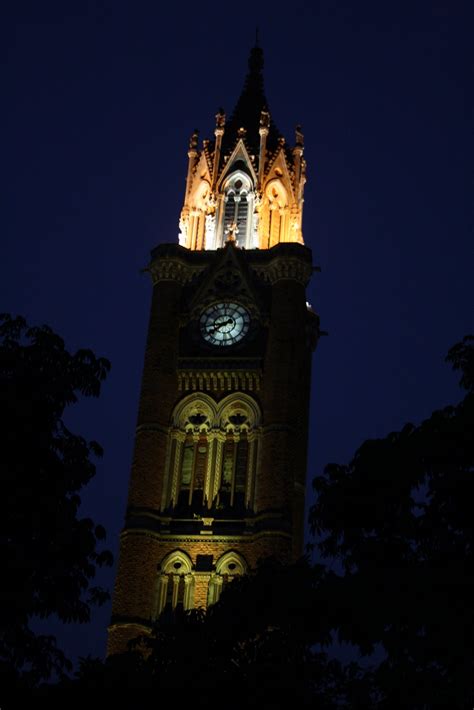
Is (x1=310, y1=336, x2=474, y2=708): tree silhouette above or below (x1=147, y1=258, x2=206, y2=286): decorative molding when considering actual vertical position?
below

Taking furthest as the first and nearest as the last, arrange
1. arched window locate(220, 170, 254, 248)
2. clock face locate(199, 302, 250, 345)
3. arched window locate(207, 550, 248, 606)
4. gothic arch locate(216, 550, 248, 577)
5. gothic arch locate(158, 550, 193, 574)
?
arched window locate(220, 170, 254, 248) < clock face locate(199, 302, 250, 345) < gothic arch locate(158, 550, 193, 574) < gothic arch locate(216, 550, 248, 577) < arched window locate(207, 550, 248, 606)

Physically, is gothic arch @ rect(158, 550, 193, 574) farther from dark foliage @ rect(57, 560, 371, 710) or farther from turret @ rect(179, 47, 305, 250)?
dark foliage @ rect(57, 560, 371, 710)

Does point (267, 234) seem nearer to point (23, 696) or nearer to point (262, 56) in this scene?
point (262, 56)

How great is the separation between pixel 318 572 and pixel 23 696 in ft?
23.6

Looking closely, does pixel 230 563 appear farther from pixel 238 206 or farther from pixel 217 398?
pixel 238 206

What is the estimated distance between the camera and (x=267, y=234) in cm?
5991

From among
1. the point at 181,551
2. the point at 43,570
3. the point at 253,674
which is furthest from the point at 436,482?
the point at 181,551

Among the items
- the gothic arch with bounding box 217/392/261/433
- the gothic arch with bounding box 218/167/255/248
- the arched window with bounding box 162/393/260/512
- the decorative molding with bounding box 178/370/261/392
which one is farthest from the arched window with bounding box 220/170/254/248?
the arched window with bounding box 162/393/260/512

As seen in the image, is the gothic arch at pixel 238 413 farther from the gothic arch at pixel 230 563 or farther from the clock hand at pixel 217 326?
the gothic arch at pixel 230 563

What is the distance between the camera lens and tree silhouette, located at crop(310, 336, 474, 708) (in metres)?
23.1

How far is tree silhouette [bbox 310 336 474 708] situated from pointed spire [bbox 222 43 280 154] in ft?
124

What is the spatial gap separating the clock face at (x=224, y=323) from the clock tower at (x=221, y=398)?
0.18ft

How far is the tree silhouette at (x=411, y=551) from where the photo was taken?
23.1m

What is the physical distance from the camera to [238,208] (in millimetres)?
61375
